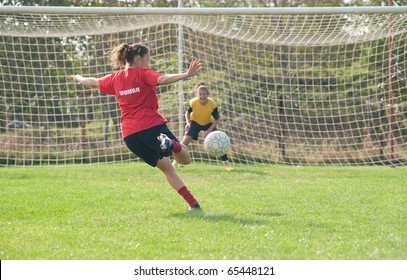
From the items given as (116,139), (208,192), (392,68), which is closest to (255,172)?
(208,192)

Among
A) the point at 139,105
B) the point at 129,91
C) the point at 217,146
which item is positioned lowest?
the point at 217,146

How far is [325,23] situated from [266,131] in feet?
13.5

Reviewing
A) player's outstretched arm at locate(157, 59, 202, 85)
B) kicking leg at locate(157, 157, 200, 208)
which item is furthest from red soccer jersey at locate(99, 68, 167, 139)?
kicking leg at locate(157, 157, 200, 208)

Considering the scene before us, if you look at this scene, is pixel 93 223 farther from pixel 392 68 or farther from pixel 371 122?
pixel 371 122

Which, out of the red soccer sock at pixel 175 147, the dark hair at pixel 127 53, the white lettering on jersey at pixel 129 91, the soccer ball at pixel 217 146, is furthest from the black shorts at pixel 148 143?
the soccer ball at pixel 217 146

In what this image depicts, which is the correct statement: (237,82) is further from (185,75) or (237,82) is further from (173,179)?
(185,75)

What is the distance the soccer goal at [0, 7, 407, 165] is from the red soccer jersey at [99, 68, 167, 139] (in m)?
5.35

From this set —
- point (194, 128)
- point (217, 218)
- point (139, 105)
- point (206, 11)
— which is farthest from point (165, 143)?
point (194, 128)

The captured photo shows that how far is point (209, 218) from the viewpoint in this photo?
6.23 metres

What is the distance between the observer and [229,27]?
12.0 m

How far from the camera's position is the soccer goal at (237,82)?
12.1 meters

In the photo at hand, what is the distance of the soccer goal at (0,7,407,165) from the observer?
39.6 ft

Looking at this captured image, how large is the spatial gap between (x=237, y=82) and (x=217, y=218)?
346 inches

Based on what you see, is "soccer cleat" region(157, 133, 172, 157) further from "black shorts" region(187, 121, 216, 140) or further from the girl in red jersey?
"black shorts" region(187, 121, 216, 140)
